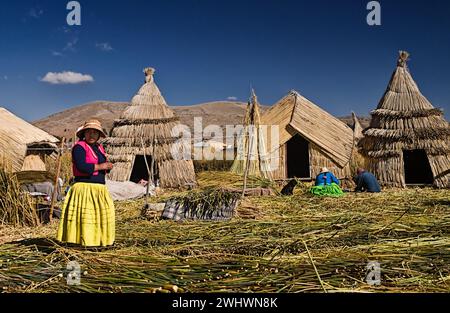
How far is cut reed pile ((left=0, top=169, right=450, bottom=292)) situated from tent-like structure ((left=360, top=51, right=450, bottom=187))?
5258 mm

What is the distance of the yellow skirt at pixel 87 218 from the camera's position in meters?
3.76

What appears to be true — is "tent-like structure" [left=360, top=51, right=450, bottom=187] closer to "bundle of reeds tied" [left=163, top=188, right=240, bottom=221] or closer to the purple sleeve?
"bundle of reeds tied" [left=163, top=188, right=240, bottom=221]

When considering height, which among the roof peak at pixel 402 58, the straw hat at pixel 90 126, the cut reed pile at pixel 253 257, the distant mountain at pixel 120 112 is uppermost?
the distant mountain at pixel 120 112

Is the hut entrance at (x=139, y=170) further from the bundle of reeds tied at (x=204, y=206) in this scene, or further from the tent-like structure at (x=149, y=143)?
the bundle of reeds tied at (x=204, y=206)

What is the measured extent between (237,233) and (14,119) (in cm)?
1066

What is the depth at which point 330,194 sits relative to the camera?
7.82 m

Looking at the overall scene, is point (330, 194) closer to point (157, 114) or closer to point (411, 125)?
point (411, 125)

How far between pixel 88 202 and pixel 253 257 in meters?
1.56

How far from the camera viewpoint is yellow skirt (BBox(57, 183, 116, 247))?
376 centimetres

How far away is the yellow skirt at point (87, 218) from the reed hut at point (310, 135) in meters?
7.25

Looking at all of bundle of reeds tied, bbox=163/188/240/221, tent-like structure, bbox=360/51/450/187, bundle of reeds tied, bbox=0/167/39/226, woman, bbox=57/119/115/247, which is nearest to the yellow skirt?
woman, bbox=57/119/115/247

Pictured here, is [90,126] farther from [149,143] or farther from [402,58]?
[402,58]

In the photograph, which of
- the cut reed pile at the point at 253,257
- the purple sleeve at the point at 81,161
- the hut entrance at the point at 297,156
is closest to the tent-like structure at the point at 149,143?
the hut entrance at the point at 297,156
